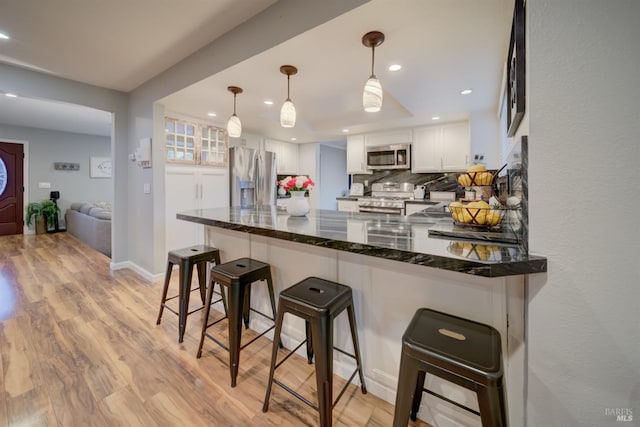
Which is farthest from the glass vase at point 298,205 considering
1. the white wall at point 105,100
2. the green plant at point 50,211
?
the green plant at point 50,211

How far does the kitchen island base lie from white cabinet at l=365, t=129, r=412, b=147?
3.27m

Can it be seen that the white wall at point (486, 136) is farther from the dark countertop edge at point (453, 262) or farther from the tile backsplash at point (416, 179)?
the dark countertop edge at point (453, 262)

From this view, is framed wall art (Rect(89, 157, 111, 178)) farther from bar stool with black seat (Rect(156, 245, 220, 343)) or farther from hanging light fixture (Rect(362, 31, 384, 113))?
hanging light fixture (Rect(362, 31, 384, 113))

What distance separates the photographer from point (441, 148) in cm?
395

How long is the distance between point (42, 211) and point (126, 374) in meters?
6.52

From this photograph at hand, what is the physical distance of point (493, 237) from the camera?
1.09 m

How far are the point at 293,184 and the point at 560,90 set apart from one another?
150cm

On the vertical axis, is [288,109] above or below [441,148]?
below

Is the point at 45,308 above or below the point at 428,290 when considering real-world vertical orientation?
below

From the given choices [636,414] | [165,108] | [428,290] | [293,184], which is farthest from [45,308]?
[636,414]

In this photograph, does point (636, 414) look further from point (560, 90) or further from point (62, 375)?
point (62, 375)

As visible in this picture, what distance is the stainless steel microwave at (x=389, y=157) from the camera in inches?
168

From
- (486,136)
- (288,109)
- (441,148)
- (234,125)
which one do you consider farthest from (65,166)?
(486,136)

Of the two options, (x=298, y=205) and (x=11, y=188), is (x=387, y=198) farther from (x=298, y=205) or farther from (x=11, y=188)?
(x=11, y=188)
